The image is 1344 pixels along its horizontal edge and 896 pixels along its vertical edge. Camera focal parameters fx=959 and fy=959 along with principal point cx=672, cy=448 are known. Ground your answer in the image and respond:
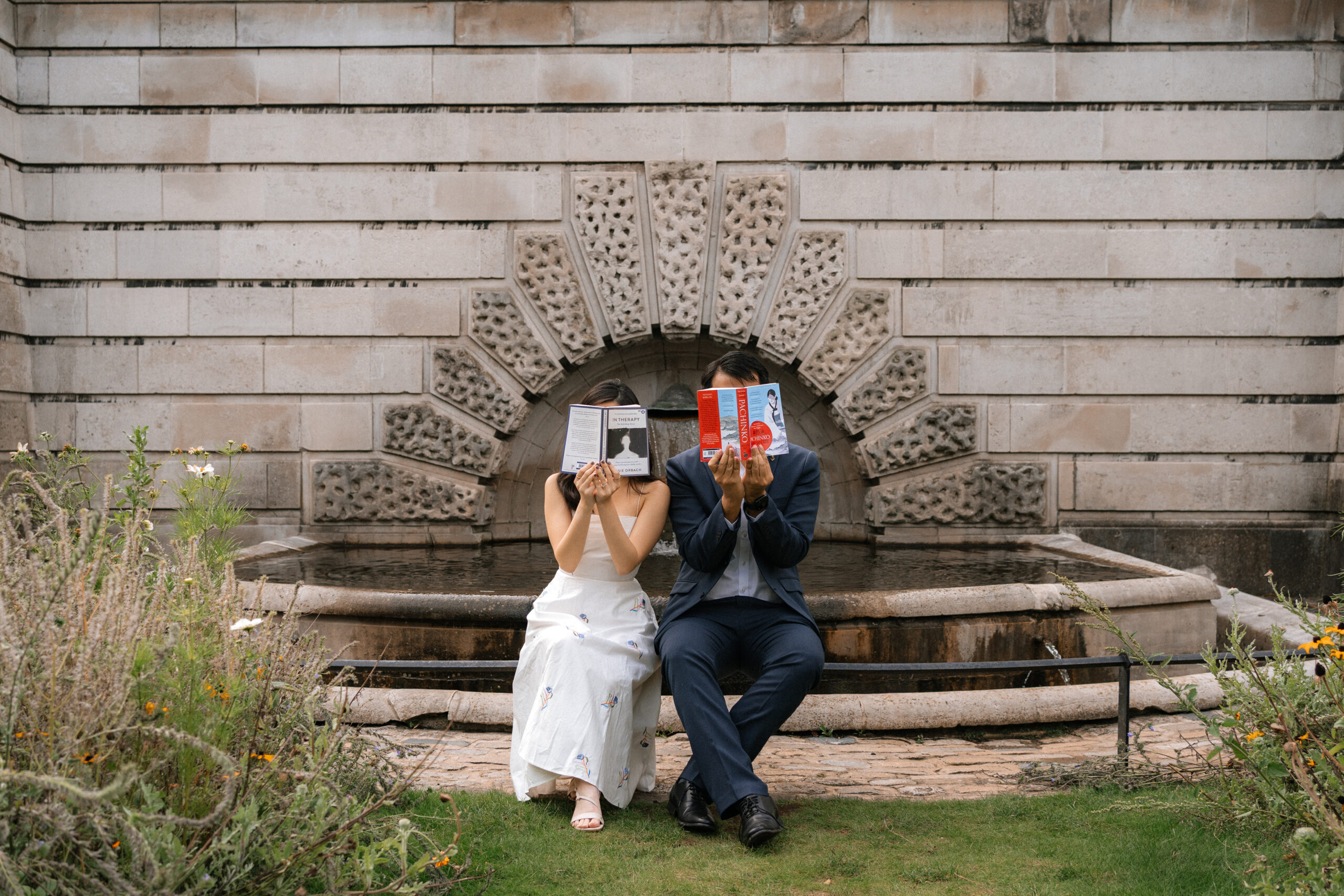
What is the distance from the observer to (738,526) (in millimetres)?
3922

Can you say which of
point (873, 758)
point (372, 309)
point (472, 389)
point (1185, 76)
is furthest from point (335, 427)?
point (1185, 76)

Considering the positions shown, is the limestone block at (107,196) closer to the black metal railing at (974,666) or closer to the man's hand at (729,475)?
the black metal railing at (974,666)

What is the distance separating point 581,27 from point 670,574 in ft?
17.8

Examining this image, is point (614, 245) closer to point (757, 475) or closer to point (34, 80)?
point (34, 80)

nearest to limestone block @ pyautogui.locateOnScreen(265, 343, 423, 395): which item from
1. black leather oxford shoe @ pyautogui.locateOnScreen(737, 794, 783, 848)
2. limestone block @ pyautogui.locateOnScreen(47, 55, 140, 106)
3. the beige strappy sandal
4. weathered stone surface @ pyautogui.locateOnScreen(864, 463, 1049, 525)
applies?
limestone block @ pyautogui.locateOnScreen(47, 55, 140, 106)

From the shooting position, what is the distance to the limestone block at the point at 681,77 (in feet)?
29.5

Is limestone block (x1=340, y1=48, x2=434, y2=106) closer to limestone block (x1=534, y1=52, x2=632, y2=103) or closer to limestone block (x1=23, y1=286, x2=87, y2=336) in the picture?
limestone block (x1=534, y1=52, x2=632, y2=103)

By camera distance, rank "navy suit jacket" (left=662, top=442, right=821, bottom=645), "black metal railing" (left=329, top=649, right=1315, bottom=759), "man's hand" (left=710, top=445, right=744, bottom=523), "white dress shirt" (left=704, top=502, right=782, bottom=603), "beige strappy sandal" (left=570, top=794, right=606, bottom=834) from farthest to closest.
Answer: "black metal railing" (left=329, top=649, right=1315, bottom=759) → "white dress shirt" (left=704, top=502, right=782, bottom=603) → "navy suit jacket" (left=662, top=442, right=821, bottom=645) → "man's hand" (left=710, top=445, right=744, bottom=523) → "beige strappy sandal" (left=570, top=794, right=606, bottom=834)

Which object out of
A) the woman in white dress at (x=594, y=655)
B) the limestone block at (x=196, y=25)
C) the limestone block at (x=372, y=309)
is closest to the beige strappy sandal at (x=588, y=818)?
the woman in white dress at (x=594, y=655)

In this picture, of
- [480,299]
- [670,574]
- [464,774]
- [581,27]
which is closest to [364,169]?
[480,299]

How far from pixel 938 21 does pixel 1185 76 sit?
2.34m

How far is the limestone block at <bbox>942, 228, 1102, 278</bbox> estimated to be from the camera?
896 cm

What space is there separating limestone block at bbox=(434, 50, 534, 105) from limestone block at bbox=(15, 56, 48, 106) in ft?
9.55

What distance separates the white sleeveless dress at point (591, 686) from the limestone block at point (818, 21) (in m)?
6.65
